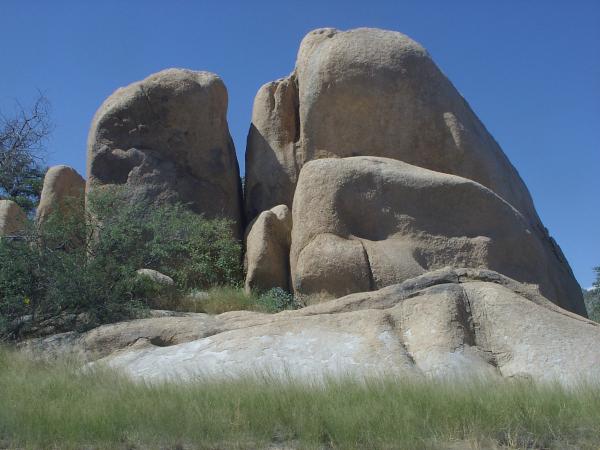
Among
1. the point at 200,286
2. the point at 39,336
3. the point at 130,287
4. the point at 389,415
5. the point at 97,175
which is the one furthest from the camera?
the point at 97,175

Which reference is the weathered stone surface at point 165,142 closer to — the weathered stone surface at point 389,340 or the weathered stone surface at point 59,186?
the weathered stone surface at point 59,186

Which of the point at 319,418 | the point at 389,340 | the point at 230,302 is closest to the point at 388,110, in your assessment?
the point at 230,302

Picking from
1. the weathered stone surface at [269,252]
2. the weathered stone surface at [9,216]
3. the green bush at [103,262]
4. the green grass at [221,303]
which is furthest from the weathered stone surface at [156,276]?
Answer: the weathered stone surface at [9,216]

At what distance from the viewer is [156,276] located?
40.1ft

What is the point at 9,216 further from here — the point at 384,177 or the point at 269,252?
Result: the point at 384,177

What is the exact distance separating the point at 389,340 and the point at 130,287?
4.26 meters

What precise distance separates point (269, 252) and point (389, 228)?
2244 millimetres

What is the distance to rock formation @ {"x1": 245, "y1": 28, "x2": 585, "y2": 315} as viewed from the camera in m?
12.0

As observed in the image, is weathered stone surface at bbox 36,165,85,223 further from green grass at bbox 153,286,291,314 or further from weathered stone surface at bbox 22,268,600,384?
weathered stone surface at bbox 22,268,600,384

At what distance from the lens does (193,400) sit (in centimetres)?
643

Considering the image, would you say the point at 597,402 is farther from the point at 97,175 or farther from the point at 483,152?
the point at 97,175

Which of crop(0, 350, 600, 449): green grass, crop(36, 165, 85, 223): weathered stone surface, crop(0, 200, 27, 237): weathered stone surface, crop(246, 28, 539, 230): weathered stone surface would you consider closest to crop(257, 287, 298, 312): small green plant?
crop(246, 28, 539, 230): weathered stone surface

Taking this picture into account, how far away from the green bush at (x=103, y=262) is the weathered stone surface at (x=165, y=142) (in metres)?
0.62

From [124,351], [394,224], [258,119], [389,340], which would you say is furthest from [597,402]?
[258,119]
